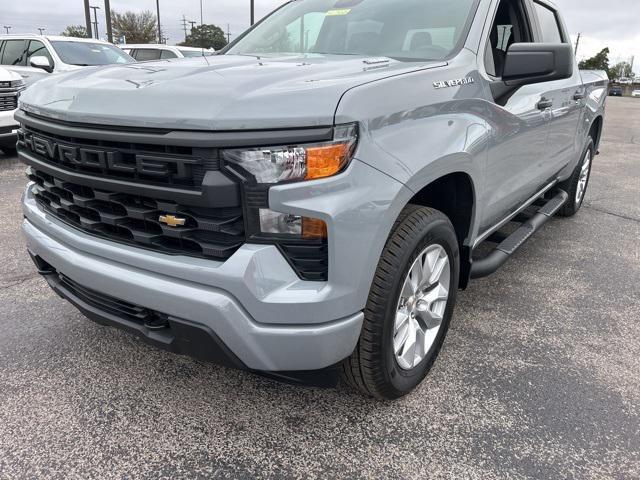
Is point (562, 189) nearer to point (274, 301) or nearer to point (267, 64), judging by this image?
point (267, 64)

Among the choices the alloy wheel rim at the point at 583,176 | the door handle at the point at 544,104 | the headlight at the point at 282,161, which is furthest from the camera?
the alloy wheel rim at the point at 583,176

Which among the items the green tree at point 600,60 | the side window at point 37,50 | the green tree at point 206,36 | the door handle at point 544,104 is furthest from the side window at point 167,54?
the green tree at point 600,60

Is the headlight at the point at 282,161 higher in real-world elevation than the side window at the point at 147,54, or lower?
higher

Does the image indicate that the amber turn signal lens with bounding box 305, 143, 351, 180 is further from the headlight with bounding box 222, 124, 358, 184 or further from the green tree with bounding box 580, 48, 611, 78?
the green tree with bounding box 580, 48, 611, 78

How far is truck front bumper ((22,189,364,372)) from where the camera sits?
1.71 meters

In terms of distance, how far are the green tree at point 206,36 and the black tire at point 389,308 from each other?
195 feet

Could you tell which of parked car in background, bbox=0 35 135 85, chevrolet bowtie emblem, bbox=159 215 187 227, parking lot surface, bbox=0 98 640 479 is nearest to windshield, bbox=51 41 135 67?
parked car in background, bbox=0 35 135 85

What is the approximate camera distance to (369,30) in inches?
116

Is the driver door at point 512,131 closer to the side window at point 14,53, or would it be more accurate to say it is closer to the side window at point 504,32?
the side window at point 504,32

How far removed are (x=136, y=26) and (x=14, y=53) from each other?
1647 inches

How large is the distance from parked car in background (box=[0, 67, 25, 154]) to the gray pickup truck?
557 centimetres

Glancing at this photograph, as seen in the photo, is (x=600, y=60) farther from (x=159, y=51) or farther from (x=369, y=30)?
(x=369, y=30)

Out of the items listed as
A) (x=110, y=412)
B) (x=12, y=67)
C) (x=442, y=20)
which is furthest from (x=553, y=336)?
(x=12, y=67)

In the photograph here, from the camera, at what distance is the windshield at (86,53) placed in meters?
8.72
